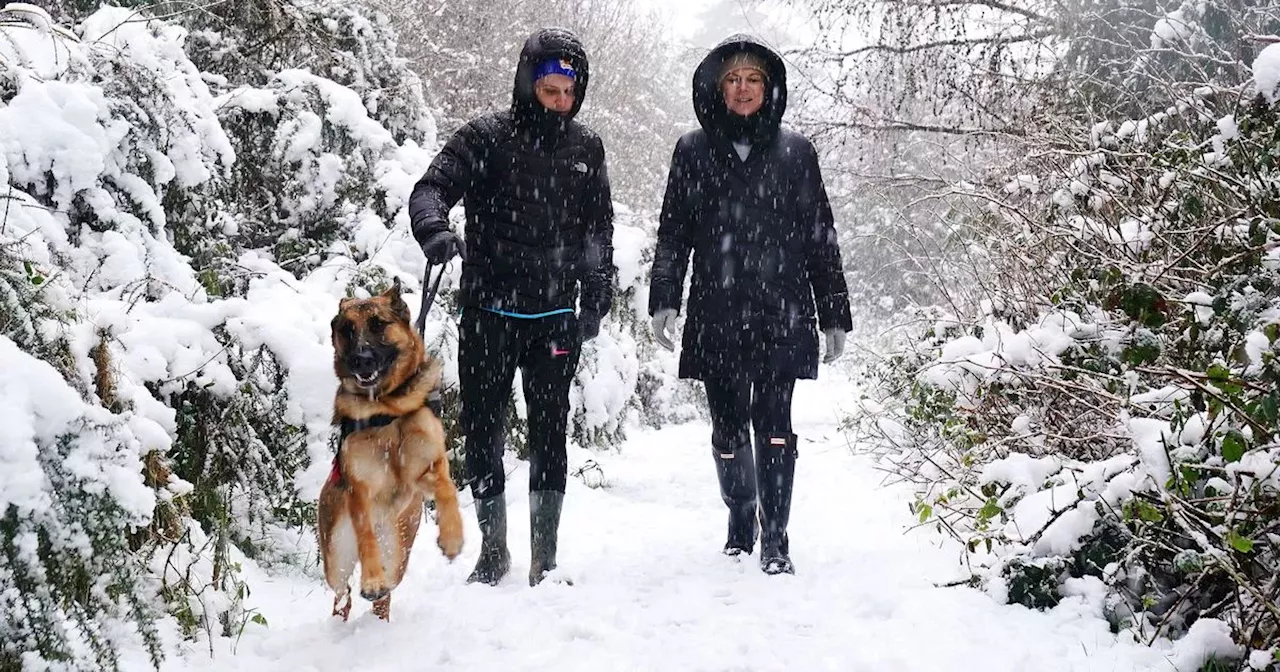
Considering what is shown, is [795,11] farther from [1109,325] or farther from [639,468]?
[1109,325]

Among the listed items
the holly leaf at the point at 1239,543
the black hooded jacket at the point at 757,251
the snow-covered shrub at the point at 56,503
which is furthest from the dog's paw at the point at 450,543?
the holly leaf at the point at 1239,543

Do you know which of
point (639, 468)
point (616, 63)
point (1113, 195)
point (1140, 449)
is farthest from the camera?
point (616, 63)

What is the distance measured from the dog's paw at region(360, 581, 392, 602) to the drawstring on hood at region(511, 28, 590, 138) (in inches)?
77.0

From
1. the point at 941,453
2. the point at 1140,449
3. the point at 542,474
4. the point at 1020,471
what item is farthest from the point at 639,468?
the point at 1140,449

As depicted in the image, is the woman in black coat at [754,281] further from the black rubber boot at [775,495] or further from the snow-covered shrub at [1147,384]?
the snow-covered shrub at [1147,384]

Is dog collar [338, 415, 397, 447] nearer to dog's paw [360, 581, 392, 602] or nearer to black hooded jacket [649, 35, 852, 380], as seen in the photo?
dog's paw [360, 581, 392, 602]

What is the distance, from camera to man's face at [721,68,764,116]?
4.15m

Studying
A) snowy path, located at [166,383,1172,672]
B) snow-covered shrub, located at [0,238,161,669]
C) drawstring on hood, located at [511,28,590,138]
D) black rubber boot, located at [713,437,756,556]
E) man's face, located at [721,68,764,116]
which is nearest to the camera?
snow-covered shrub, located at [0,238,161,669]

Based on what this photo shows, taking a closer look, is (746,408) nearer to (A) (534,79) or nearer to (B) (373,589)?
(A) (534,79)

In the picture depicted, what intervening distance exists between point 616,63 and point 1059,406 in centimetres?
1657

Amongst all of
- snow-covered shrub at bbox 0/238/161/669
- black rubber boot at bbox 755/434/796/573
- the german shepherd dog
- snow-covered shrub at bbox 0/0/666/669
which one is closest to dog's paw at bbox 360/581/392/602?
the german shepherd dog

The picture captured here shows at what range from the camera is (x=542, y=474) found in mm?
3914

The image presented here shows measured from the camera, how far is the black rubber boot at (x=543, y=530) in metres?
3.86

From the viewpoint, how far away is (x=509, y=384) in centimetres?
392
